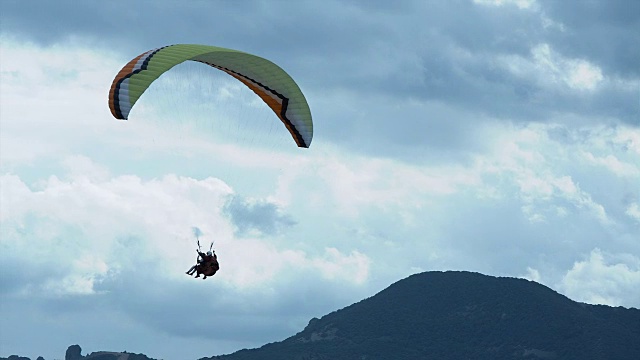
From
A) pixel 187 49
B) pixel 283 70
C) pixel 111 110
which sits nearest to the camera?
pixel 111 110

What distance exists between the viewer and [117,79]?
5666 cm

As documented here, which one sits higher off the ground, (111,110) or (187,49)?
(187,49)

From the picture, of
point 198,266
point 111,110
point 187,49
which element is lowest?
point 198,266

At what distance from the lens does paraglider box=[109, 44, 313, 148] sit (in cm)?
5572

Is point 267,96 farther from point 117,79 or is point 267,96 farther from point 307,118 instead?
point 117,79

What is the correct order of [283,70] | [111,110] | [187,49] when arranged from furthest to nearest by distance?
[283,70], [187,49], [111,110]

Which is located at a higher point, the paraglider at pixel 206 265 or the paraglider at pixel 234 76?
the paraglider at pixel 234 76

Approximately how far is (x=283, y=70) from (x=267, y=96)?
215 cm

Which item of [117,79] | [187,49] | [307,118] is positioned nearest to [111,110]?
[117,79]

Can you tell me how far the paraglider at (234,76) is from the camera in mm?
55719

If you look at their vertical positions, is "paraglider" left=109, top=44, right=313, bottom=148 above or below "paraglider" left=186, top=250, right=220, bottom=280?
above

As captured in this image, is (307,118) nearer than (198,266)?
No

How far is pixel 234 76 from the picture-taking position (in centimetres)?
6475

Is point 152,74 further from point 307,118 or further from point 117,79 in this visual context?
point 307,118
